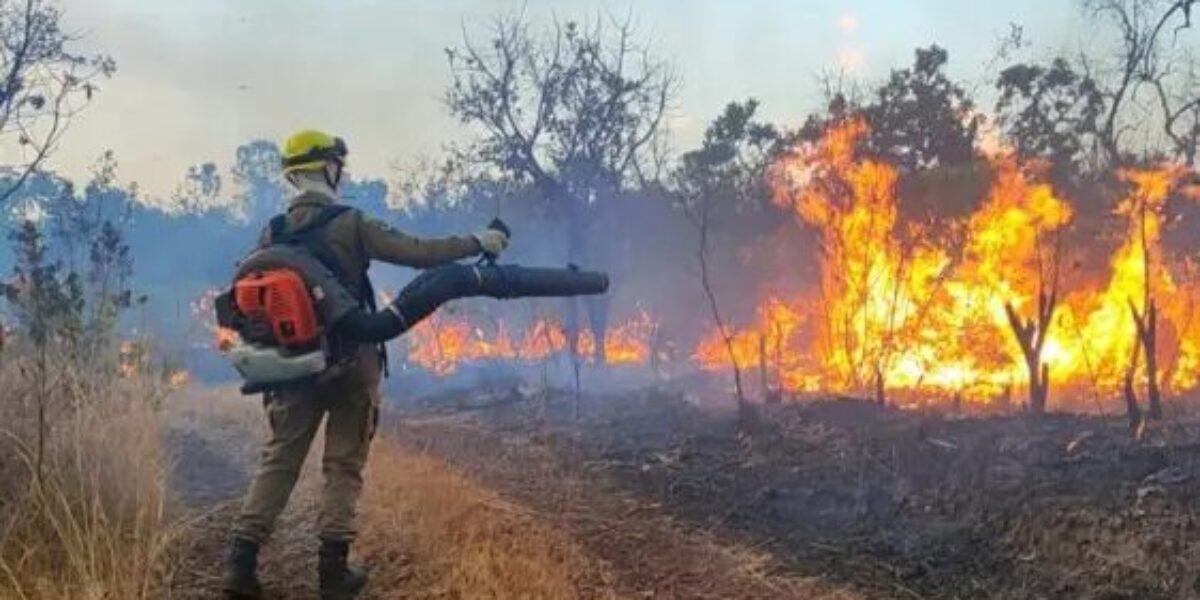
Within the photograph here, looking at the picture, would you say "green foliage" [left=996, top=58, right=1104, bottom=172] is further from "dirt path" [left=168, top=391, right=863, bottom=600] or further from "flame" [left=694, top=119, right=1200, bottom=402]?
"dirt path" [left=168, top=391, right=863, bottom=600]

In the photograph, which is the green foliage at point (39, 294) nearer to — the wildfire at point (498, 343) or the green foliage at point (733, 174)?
the green foliage at point (733, 174)

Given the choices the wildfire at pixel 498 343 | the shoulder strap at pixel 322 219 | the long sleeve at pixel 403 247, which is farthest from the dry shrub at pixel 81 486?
the wildfire at pixel 498 343

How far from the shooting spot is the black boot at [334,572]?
4965 millimetres

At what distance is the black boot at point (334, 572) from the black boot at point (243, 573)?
0.29 m

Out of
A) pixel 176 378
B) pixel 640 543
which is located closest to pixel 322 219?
pixel 640 543

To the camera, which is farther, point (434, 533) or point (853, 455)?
point (853, 455)

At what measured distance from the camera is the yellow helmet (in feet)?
17.3

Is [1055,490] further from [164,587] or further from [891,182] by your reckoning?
[891,182]

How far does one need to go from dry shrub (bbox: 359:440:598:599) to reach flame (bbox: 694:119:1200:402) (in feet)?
43.1

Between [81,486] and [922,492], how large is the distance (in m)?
6.28

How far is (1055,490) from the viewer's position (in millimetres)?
8133

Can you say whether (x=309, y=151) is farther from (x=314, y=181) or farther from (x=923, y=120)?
(x=923, y=120)

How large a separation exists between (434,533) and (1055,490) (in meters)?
4.85

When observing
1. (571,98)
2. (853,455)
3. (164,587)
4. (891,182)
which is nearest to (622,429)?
(853,455)
